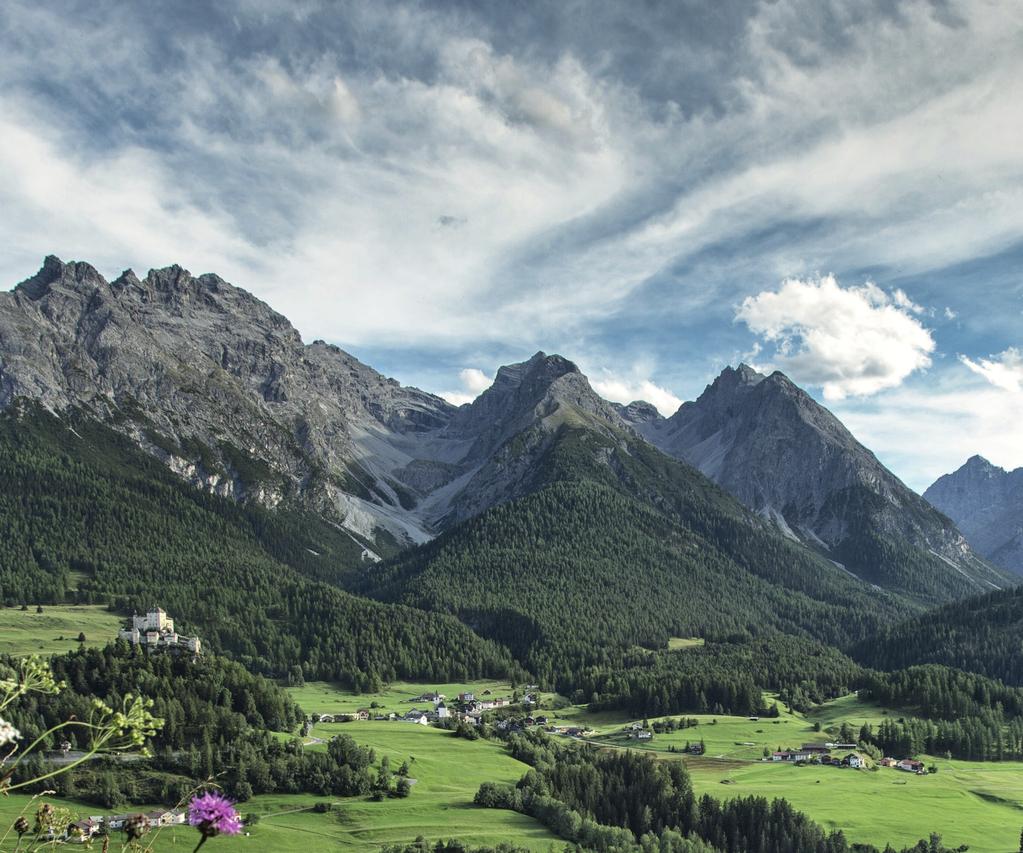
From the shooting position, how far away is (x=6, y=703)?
33.4 ft

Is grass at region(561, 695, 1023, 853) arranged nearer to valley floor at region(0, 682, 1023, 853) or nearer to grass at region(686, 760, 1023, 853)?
grass at region(686, 760, 1023, 853)

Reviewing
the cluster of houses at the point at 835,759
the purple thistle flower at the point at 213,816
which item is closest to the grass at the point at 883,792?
the cluster of houses at the point at 835,759

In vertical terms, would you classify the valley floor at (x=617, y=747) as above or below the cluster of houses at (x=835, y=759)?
below

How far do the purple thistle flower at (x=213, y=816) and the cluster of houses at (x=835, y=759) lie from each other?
614ft

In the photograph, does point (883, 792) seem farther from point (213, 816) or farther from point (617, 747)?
point (213, 816)

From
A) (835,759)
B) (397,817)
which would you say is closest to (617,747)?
(835,759)

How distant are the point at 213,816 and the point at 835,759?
192954 millimetres

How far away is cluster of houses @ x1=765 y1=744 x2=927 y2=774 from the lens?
17462 centimetres

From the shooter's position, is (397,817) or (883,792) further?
(883,792)

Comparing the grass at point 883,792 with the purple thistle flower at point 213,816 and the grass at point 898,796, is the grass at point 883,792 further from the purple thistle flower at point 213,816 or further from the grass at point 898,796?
the purple thistle flower at point 213,816

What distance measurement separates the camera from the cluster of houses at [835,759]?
175 metres

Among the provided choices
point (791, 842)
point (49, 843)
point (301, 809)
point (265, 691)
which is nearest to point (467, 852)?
point (301, 809)

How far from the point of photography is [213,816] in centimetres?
930

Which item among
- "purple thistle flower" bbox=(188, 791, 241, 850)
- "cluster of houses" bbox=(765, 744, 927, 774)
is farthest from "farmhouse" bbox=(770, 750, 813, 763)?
"purple thistle flower" bbox=(188, 791, 241, 850)
